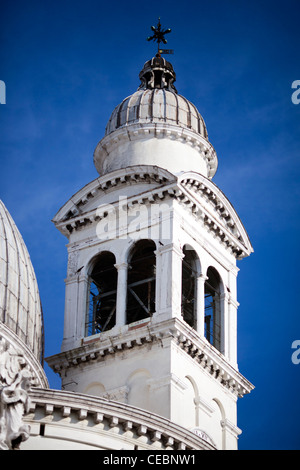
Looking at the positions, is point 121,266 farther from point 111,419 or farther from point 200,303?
point 111,419

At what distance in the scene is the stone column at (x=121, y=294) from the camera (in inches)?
2270

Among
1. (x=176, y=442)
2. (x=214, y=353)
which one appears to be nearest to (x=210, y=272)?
(x=214, y=353)

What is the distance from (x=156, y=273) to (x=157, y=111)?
6903 millimetres

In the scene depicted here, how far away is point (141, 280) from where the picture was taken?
5978cm

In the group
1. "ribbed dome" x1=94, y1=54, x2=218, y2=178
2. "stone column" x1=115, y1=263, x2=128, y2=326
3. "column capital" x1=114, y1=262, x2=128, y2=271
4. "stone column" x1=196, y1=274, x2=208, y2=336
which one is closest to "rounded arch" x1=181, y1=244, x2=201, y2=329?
"stone column" x1=196, y1=274, x2=208, y2=336

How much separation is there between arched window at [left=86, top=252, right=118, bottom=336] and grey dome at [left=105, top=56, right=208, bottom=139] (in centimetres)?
494

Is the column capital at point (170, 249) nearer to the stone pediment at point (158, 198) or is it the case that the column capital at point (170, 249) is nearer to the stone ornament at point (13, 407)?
the stone pediment at point (158, 198)

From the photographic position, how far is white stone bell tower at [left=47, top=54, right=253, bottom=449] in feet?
185

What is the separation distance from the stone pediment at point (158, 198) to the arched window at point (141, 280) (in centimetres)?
167

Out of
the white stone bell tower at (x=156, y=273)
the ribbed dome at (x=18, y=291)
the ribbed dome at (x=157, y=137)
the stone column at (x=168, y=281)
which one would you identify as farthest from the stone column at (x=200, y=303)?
the ribbed dome at (x=18, y=291)

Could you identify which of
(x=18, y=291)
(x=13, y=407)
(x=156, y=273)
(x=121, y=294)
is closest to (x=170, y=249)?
(x=156, y=273)

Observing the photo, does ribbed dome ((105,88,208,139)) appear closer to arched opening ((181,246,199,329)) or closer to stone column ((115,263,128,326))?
arched opening ((181,246,199,329))

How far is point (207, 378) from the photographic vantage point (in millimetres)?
57750
